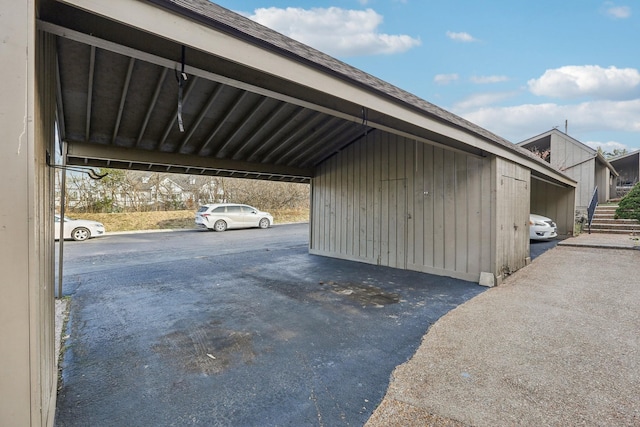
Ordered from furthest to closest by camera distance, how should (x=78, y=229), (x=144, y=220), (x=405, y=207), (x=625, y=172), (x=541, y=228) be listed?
1. (x=625, y=172)
2. (x=144, y=220)
3. (x=78, y=229)
4. (x=541, y=228)
5. (x=405, y=207)

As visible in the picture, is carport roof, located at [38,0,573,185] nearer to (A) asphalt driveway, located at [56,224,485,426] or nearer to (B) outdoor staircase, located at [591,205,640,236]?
(A) asphalt driveway, located at [56,224,485,426]

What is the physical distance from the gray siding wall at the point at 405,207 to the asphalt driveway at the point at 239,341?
1.98ft

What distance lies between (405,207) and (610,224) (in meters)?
10.4

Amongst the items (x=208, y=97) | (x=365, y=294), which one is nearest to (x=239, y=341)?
(x=365, y=294)

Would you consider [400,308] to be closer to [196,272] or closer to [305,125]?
[305,125]

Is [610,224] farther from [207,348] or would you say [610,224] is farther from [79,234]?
[79,234]

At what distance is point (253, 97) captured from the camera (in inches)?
171

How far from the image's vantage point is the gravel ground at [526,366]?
1799 millimetres

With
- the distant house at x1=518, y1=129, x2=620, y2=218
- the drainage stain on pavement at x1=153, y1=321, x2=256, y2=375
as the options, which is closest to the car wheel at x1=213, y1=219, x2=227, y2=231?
the drainage stain on pavement at x1=153, y1=321, x2=256, y2=375

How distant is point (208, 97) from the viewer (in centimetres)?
409

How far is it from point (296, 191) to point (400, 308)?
16.6 m

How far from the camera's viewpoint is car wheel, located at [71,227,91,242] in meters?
10.6

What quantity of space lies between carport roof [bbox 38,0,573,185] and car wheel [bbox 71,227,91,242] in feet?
22.7

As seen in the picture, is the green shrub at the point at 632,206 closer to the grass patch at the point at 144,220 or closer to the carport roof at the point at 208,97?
the carport roof at the point at 208,97
